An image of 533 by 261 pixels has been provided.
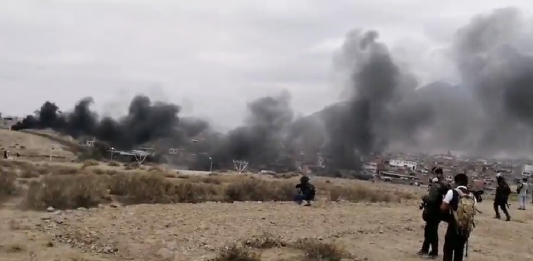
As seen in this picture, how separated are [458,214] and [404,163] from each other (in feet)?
271

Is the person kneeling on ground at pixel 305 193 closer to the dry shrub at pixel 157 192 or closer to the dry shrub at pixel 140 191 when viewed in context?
the dry shrub at pixel 157 192

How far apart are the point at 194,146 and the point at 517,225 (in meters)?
62.2

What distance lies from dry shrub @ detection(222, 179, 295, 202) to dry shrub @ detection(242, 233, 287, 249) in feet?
34.7

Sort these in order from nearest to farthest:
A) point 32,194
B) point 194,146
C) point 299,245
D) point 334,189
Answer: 1. point 299,245
2. point 32,194
3. point 334,189
4. point 194,146

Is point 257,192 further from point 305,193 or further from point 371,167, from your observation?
A: point 371,167

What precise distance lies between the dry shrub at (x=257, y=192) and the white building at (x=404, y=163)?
2451 inches

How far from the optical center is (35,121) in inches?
3246

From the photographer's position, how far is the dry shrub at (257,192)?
23.4m

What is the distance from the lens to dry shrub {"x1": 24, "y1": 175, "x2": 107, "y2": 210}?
1700cm

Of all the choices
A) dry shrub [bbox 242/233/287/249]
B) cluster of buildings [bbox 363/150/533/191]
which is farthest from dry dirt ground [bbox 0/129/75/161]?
dry shrub [bbox 242/233/287/249]

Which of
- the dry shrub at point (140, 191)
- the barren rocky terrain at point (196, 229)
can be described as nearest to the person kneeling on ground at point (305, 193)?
the barren rocky terrain at point (196, 229)

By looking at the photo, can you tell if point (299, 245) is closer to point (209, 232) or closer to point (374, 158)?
point (209, 232)

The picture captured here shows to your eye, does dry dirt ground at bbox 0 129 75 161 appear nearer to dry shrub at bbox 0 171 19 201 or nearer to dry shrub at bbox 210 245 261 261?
dry shrub at bbox 0 171 19 201

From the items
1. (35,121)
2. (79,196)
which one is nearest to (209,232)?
(79,196)
